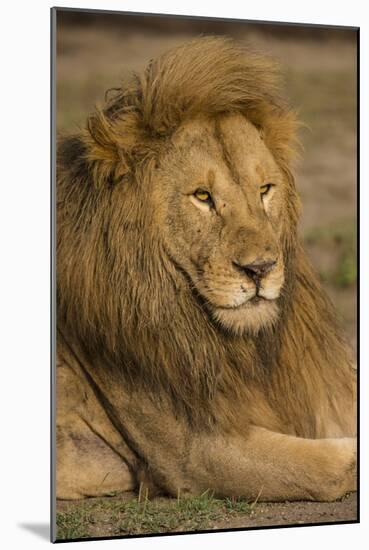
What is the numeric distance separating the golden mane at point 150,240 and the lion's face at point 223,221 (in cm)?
6

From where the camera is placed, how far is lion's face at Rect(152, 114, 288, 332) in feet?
16.5

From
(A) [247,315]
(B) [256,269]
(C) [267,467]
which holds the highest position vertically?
(B) [256,269]

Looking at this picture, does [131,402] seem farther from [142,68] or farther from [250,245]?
[142,68]

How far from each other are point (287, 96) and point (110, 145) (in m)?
0.85

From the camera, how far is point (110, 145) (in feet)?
16.9

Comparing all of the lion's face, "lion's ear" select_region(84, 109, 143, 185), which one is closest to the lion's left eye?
the lion's face

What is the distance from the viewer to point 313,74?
6188mm

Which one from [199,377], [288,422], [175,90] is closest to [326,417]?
[288,422]

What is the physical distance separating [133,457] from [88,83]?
1434 mm

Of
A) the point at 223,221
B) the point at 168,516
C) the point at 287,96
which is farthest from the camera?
the point at 287,96

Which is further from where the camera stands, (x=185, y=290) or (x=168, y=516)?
(x=168, y=516)

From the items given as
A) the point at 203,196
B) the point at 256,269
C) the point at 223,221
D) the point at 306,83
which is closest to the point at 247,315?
the point at 256,269

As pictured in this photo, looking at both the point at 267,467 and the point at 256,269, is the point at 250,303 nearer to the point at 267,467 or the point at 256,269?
the point at 256,269

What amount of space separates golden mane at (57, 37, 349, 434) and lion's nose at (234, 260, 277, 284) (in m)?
0.26
